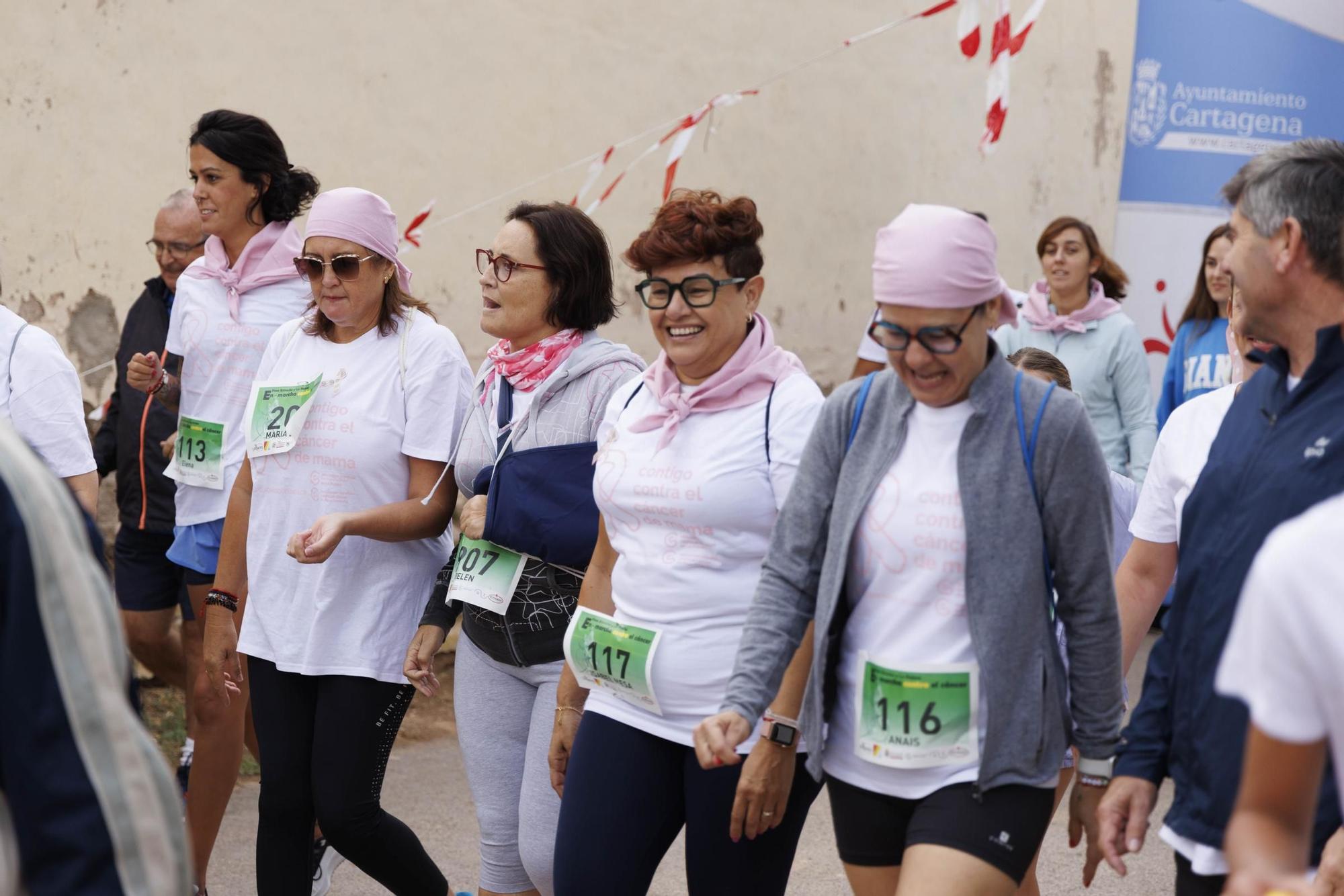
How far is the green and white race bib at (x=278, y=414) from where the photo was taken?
13.5ft

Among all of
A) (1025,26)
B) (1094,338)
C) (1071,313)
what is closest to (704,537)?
(1094,338)

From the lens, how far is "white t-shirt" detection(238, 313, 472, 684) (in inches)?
162

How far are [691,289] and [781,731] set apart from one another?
973 mm

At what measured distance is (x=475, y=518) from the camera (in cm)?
390

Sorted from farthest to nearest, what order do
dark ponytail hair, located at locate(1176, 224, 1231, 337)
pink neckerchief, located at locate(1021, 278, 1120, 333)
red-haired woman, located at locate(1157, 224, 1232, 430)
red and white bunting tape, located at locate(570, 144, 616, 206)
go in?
red and white bunting tape, located at locate(570, 144, 616, 206)
pink neckerchief, located at locate(1021, 278, 1120, 333)
dark ponytail hair, located at locate(1176, 224, 1231, 337)
red-haired woman, located at locate(1157, 224, 1232, 430)

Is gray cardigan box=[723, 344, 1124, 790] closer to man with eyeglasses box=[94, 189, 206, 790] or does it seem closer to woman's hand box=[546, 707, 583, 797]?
woman's hand box=[546, 707, 583, 797]

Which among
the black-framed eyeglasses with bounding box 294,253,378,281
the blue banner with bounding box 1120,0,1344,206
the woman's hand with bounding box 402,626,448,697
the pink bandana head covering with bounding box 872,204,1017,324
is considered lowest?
Result: the woman's hand with bounding box 402,626,448,697

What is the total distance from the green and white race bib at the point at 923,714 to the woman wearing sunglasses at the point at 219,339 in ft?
8.43

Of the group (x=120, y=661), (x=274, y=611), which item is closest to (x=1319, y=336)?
(x=120, y=661)

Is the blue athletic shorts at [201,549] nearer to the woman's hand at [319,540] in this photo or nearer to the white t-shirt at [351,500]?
the white t-shirt at [351,500]

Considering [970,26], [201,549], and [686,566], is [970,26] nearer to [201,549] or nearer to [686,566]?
[201,549]

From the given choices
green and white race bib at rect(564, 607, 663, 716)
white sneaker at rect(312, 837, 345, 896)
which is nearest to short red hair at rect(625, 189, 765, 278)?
green and white race bib at rect(564, 607, 663, 716)

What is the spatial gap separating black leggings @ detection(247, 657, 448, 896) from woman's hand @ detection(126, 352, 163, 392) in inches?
47.5

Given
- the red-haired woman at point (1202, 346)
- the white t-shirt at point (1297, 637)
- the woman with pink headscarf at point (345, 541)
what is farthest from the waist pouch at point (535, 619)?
the red-haired woman at point (1202, 346)
